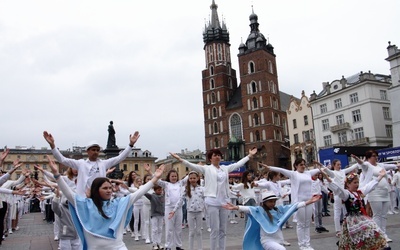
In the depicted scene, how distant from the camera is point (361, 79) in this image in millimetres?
49500

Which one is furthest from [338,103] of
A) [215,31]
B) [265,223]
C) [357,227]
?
[265,223]

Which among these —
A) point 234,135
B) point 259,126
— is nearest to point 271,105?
point 259,126

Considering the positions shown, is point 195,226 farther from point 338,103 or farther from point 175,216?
point 338,103

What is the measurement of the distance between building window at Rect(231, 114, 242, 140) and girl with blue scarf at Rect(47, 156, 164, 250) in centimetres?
7453

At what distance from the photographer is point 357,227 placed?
19.5 ft

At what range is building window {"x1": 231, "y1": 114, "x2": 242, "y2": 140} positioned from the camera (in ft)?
260

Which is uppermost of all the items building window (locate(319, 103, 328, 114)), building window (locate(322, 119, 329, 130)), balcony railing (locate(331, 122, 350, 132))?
building window (locate(319, 103, 328, 114))

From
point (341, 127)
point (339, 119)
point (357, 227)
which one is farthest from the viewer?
point (339, 119)

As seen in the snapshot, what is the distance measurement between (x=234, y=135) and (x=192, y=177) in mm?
70325

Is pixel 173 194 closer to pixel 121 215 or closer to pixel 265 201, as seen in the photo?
pixel 265 201

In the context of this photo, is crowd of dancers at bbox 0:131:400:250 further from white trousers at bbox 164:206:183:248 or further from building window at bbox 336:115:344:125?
building window at bbox 336:115:344:125

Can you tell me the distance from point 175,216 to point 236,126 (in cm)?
7154

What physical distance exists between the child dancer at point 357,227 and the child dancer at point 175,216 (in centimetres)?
412

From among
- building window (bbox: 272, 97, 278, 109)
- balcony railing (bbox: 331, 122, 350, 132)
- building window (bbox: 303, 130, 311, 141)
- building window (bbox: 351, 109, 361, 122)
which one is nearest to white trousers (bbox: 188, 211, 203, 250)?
building window (bbox: 351, 109, 361, 122)
